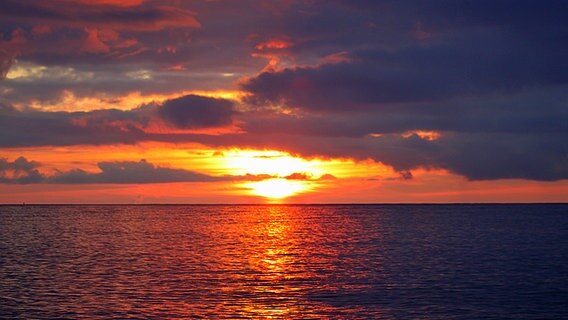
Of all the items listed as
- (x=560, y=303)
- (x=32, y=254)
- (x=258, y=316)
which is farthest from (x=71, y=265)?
(x=560, y=303)

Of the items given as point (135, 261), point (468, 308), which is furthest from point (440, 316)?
point (135, 261)

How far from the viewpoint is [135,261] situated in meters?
89.1

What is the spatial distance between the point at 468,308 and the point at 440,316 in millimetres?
4208

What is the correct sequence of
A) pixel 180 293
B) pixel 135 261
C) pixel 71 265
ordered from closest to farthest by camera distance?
pixel 180 293
pixel 71 265
pixel 135 261

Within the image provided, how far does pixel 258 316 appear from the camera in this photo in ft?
164

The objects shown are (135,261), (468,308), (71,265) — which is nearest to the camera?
(468,308)

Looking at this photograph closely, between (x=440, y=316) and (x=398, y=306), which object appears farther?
(x=398, y=306)

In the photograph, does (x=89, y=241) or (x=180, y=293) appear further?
(x=89, y=241)

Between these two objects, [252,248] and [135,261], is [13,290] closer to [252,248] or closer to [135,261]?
[135,261]

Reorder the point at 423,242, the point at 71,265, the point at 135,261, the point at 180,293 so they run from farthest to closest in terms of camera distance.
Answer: the point at 423,242
the point at 135,261
the point at 71,265
the point at 180,293

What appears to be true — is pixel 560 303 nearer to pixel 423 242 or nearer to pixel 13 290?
pixel 13 290

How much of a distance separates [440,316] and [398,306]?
477 centimetres

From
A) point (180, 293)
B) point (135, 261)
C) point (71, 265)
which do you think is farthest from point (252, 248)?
point (180, 293)

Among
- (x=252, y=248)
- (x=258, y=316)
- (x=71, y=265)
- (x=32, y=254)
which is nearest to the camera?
(x=258, y=316)
